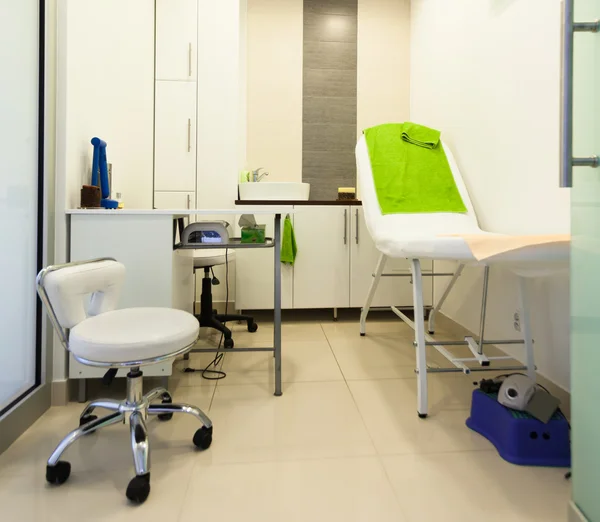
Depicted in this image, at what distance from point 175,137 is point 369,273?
71.0 inches

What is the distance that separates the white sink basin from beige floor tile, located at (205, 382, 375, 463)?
5.01 ft

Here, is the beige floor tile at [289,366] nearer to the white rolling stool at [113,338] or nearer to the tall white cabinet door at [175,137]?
the white rolling stool at [113,338]

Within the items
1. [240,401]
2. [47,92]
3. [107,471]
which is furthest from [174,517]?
[47,92]

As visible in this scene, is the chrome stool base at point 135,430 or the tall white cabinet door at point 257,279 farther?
the tall white cabinet door at point 257,279

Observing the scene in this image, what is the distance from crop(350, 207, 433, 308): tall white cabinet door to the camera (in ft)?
9.75

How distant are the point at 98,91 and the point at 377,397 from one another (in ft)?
6.30

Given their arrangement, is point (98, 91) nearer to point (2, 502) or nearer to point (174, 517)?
point (2, 502)

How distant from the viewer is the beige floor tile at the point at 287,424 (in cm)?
134

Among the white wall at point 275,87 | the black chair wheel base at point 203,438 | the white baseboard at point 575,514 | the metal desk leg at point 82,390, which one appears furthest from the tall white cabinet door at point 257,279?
the white baseboard at point 575,514

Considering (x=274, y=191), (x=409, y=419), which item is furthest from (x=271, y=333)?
(x=409, y=419)

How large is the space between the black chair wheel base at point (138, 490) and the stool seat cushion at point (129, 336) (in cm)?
33

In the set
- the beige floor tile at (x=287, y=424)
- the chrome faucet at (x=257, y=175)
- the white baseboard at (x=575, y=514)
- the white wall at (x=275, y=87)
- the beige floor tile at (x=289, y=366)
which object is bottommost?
the beige floor tile at (x=287, y=424)

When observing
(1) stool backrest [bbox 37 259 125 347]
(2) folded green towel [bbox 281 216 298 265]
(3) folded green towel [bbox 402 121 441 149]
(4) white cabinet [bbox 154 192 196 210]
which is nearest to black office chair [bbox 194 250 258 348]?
(2) folded green towel [bbox 281 216 298 265]

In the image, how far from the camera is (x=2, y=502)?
3.54ft
